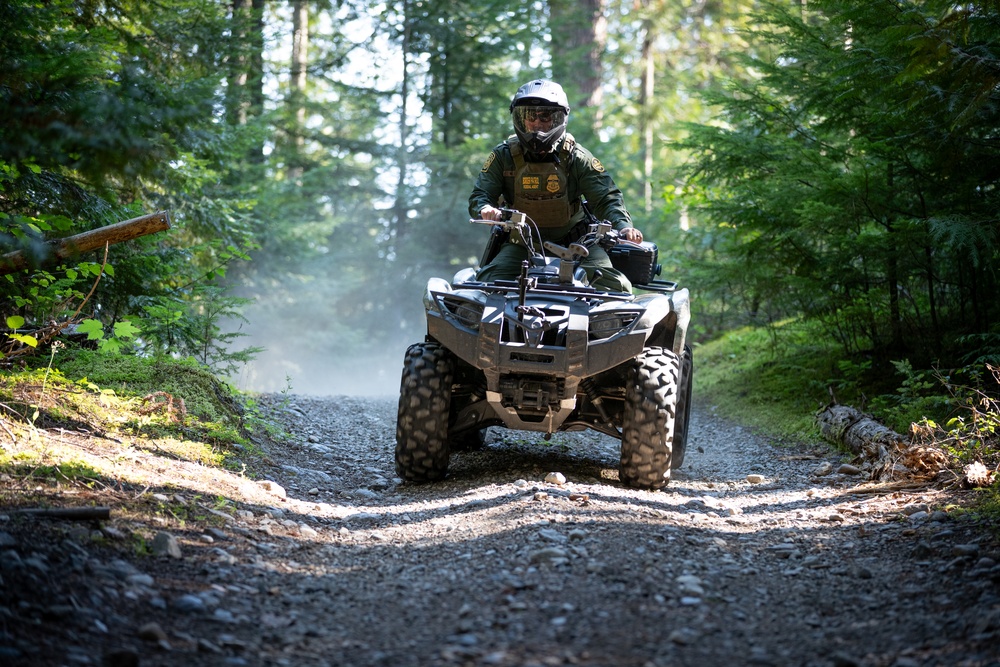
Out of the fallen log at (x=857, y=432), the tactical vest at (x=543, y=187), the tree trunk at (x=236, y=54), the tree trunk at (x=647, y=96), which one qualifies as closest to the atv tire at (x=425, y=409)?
the tactical vest at (x=543, y=187)

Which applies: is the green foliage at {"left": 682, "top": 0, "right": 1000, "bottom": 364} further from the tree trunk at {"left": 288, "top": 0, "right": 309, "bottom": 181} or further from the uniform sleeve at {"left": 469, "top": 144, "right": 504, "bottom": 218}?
the tree trunk at {"left": 288, "top": 0, "right": 309, "bottom": 181}

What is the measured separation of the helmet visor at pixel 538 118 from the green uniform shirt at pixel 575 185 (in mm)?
199

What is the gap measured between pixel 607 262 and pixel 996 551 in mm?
3543

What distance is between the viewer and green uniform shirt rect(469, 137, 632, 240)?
7.14 m

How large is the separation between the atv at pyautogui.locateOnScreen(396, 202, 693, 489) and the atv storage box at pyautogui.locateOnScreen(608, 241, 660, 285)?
57cm

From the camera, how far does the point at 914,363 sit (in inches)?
343

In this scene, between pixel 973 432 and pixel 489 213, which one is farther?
pixel 489 213

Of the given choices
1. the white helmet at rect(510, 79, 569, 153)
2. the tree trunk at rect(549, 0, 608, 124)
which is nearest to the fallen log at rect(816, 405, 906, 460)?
the white helmet at rect(510, 79, 569, 153)

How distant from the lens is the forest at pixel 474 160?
5.45 meters

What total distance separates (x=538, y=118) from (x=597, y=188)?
0.73 meters

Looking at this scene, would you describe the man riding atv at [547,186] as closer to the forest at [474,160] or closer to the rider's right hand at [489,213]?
the rider's right hand at [489,213]

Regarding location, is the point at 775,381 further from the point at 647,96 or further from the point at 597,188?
the point at 647,96

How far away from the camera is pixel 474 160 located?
19.9 metres

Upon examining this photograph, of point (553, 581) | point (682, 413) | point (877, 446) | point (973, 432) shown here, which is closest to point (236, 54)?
point (682, 413)
